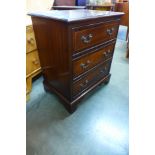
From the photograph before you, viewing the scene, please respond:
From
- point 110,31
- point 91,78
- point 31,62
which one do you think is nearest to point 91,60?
point 91,78

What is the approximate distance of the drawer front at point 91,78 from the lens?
1.29 meters

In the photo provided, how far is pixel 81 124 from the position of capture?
4.11 ft

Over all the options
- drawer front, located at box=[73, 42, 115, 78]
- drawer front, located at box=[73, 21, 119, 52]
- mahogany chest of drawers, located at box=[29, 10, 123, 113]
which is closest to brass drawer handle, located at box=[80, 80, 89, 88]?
mahogany chest of drawers, located at box=[29, 10, 123, 113]

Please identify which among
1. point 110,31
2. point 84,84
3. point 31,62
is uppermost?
point 110,31

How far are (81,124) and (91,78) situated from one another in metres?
0.44

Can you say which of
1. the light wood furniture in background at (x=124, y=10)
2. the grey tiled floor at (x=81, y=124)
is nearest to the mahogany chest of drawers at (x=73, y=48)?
the grey tiled floor at (x=81, y=124)

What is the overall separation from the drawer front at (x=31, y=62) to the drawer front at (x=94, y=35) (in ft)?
2.14

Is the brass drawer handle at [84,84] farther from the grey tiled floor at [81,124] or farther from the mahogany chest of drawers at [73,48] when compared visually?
the grey tiled floor at [81,124]

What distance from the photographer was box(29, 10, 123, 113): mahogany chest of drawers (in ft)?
3.29

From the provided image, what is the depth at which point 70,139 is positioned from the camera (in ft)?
3.70

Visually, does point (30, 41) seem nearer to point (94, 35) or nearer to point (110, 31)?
point (94, 35)

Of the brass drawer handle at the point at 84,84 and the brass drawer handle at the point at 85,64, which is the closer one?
the brass drawer handle at the point at 85,64
